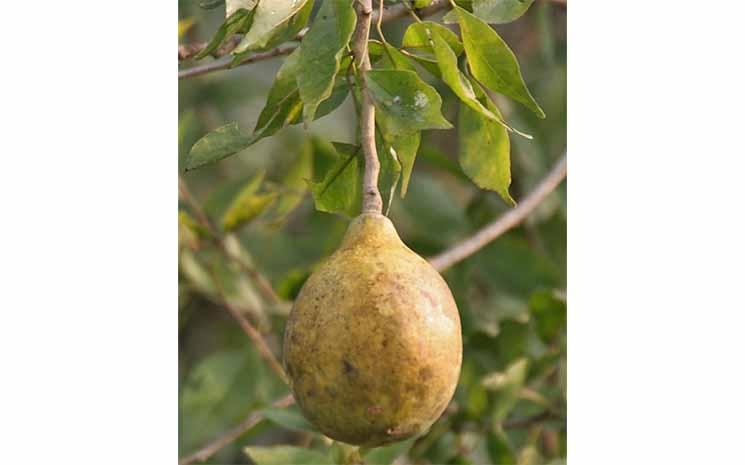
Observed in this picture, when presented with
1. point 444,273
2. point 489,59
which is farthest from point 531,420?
point 489,59

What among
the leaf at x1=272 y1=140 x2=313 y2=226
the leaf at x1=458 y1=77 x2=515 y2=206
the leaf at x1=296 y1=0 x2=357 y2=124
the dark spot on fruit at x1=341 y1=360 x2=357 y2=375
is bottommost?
the leaf at x1=272 y1=140 x2=313 y2=226

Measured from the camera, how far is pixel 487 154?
38.1 inches

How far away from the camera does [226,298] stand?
1670mm

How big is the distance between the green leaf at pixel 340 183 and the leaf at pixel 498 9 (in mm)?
137

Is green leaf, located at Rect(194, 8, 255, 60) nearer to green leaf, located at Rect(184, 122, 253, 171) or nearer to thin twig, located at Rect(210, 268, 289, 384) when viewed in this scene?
green leaf, located at Rect(184, 122, 253, 171)

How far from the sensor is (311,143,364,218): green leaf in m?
0.95

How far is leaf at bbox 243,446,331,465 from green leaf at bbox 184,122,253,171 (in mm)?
406

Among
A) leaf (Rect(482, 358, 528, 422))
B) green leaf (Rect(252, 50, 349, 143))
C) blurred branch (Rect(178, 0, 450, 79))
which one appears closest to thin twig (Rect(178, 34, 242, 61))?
blurred branch (Rect(178, 0, 450, 79))

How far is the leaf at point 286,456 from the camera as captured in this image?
1234mm

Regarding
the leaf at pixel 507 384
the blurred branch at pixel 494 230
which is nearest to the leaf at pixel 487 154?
the blurred branch at pixel 494 230
